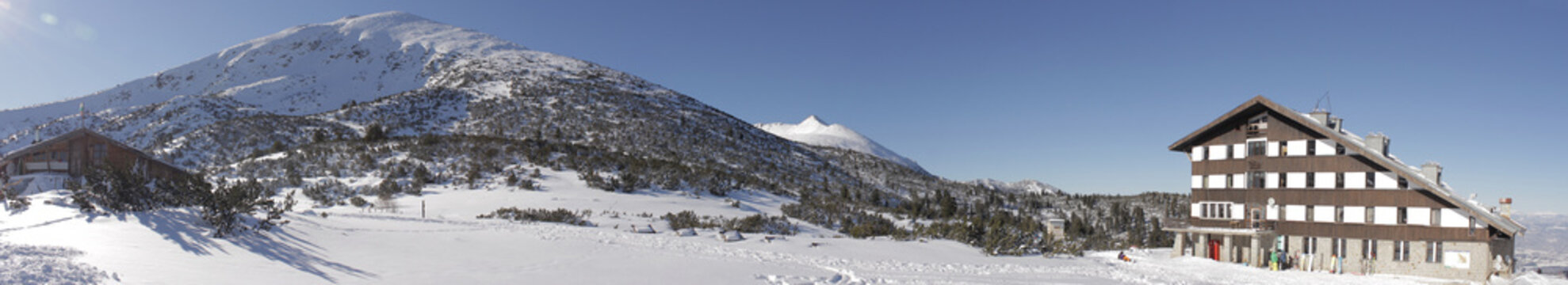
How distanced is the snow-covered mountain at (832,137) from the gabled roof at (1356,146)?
90.0 meters

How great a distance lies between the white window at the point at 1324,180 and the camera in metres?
Result: 24.7

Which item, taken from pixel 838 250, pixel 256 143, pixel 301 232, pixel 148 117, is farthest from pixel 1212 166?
pixel 148 117

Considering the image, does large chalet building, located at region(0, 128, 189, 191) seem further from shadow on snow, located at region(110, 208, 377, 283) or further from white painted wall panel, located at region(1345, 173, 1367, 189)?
white painted wall panel, located at region(1345, 173, 1367, 189)

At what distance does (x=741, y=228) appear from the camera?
88.3 ft

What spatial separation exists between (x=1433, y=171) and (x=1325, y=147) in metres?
2.85

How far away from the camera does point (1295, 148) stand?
25.6 meters

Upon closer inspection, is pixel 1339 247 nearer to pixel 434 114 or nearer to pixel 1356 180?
pixel 1356 180

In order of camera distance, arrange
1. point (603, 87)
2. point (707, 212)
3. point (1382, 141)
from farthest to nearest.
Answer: point (603, 87)
point (707, 212)
point (1382, 141)

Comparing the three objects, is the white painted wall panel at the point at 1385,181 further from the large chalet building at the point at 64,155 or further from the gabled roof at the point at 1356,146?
the large chalet building at the point at 64,155

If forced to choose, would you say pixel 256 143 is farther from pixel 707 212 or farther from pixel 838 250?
pixel 838 250

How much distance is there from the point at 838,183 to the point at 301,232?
151 ft

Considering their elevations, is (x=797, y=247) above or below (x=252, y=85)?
below

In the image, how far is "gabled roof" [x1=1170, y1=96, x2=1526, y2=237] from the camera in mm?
21594

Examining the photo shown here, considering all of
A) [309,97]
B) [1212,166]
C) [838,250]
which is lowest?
[838,250]
